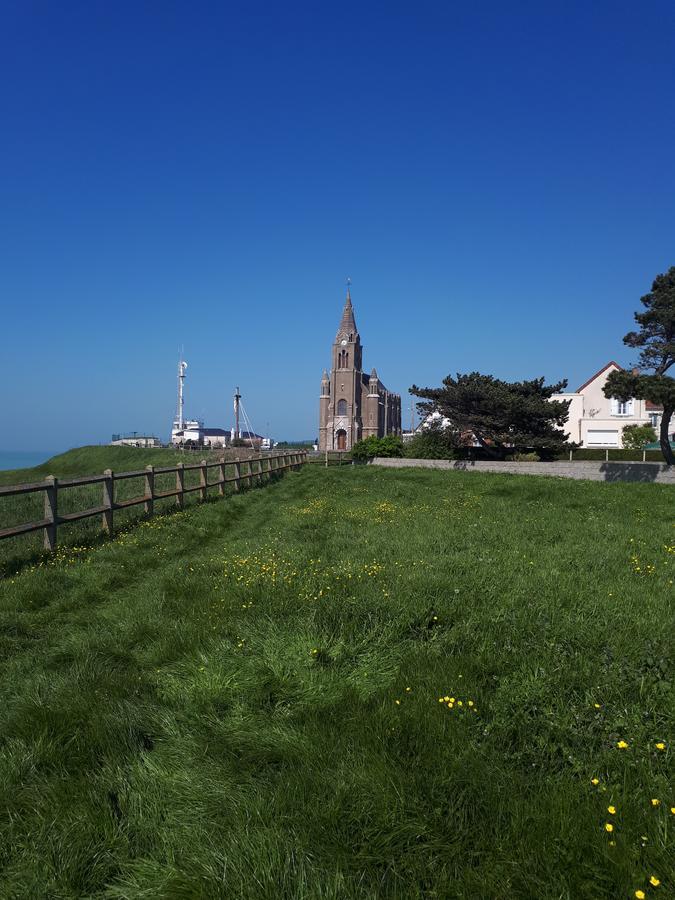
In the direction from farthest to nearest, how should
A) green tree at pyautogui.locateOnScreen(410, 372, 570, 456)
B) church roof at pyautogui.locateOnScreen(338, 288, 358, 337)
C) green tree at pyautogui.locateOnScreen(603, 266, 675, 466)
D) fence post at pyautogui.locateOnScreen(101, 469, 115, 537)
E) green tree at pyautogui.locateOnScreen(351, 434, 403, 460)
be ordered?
1. church roof at pyautogui.locateOnScreen(338, 288, 358, 337)
2. green tree at pyautogui.locateOnScreen(351, 434, 403, 460)
3. green tree at pyautogui.locateOnScreen(410, 372, 570, 456)
4. green tree at pyautogui.locateOnScreen(603, 266, 675, 466)
5. fence post at pyautogui.locateOnScreen(101, 469, 115, 537)

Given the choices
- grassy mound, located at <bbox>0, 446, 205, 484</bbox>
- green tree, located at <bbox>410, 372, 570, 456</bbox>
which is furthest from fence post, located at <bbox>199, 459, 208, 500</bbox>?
grassy mound, located at <bbox>0, 446, 205, 484</bbox>

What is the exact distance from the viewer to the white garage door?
5334 centimetres

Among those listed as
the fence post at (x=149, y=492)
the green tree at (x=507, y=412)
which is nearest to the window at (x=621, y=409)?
the green tree at (x=507, y=412)

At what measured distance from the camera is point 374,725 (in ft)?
10.8

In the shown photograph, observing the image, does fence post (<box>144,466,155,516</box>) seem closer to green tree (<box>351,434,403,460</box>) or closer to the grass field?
the grass field

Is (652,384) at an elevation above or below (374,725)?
above

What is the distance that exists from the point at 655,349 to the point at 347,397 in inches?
2687

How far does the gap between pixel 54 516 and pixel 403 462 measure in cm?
2979

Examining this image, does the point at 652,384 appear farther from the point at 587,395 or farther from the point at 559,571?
the point at 587,395

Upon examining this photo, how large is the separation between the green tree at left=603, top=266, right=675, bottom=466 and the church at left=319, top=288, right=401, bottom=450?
6526 centimetres

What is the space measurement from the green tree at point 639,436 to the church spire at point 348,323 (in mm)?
56964

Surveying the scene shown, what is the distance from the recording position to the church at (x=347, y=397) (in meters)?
93.4

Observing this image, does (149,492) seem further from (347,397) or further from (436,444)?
(347,397)

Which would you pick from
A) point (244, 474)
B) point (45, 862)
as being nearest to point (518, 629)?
point (45, 862)
